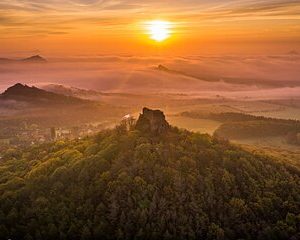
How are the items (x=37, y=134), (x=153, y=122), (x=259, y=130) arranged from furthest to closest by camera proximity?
(x=37, y=134)
(x=259, y=130)
(x=153, y=122)

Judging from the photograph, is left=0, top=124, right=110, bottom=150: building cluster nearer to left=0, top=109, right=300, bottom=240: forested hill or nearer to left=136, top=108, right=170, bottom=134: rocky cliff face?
left=136, top=108, right=170, bottom=134: rocky cliff face

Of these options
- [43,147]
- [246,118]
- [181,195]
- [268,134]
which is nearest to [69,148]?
[43,147]

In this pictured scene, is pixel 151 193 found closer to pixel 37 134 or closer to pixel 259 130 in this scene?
pixel 259 130

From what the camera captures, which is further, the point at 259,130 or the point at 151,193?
the point at 259,130

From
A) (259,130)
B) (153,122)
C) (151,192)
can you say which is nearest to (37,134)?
(259,130)

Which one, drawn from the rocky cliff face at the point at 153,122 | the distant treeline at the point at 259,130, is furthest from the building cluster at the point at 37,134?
the rocky cliff face at the point at 153,122

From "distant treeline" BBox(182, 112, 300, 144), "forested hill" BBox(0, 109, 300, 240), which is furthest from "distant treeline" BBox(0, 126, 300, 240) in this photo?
"distant treeline" BBox(182, 112, 300, 144)
